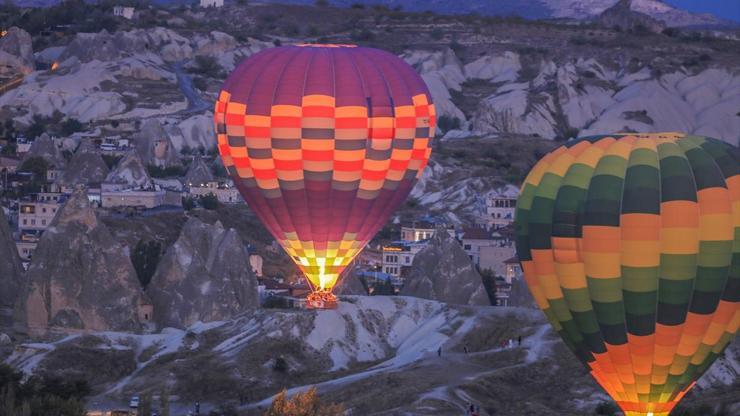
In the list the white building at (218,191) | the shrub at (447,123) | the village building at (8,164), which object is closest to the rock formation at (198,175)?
the white building at (218,191)

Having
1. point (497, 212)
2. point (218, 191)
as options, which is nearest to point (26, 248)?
point (218, 191)

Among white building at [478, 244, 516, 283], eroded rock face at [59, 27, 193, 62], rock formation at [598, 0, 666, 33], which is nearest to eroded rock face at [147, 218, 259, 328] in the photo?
white building at [478, 244, 516, 283]

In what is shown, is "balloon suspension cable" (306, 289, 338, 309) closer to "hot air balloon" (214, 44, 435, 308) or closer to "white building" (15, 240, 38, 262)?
"hot air balloon" (214, 44, 435, 308)

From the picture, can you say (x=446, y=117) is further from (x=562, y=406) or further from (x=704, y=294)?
(x=704, y=294)

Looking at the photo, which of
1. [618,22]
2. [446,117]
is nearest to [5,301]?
[446,117]

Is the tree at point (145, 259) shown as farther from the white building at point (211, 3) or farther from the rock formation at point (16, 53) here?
the white building at point (211, 3)

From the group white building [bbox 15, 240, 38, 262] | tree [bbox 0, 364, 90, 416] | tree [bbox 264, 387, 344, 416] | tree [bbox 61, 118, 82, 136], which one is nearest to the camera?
tree [bbox 264, 387, 344, 416]
